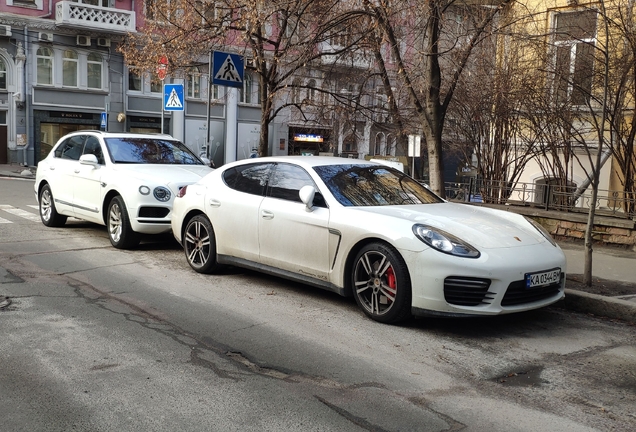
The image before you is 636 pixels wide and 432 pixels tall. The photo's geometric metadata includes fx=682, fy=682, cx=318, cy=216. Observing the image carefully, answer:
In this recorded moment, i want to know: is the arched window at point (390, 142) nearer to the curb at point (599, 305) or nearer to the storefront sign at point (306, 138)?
the storefront sign at point (306, 138)

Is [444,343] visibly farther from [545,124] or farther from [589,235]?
[545,124]

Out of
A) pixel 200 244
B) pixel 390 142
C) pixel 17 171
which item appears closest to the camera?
pixel 200 244

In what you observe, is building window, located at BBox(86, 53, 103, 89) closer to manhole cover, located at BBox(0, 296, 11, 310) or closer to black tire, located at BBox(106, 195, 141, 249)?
black tire, located at BBox(106, 195, 141, 249)

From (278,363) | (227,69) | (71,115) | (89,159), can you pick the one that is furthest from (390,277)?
(71,115)

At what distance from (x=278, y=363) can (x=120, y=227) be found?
539 cm

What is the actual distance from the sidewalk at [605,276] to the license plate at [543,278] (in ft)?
3.02

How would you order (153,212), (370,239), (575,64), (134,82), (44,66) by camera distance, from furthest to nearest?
(134,82) < (44,66) < (575,64) < (153,212) < (370,239)

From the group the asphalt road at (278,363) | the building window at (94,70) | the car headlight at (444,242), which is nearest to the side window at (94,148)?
the asphalt road at (278,363)

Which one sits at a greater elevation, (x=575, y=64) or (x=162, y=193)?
(x=575, y=64)

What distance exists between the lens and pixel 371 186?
7.16 m

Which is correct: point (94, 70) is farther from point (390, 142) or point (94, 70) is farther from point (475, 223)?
point (475, 223)

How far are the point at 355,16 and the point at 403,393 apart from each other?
7.86 meters

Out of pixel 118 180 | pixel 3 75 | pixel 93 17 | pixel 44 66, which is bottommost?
pixel 118 180

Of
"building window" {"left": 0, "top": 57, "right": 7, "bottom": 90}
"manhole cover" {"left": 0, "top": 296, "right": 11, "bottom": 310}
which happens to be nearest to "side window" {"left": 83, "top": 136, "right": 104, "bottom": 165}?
"manhole cover" {"left": 0, "top": 296, "right": 11, "bottom": 310}
